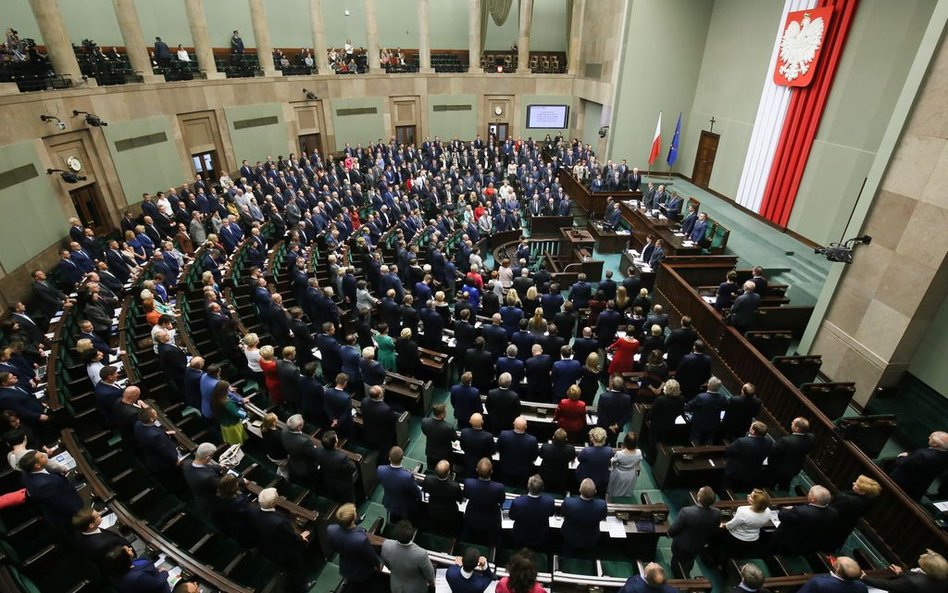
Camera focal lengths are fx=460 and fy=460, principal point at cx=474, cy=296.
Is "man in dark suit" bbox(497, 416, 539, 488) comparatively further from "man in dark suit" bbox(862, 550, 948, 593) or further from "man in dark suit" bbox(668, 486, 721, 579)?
"man in dark suit" bbox(862, 550, 948, 593)

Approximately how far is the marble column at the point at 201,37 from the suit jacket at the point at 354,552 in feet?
58.5

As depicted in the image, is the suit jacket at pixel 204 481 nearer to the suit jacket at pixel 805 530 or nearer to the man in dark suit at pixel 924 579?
the suit jacket at pixel 805 530

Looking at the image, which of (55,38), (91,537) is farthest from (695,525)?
(55,38)

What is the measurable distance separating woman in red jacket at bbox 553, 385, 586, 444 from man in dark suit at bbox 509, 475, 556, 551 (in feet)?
4.20

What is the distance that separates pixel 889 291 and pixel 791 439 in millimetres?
3809

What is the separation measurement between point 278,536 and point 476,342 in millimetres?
3440

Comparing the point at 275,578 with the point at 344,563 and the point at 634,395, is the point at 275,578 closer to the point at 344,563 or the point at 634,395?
the point at 344,563

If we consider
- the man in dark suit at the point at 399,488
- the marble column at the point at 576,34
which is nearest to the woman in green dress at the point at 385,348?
the man in dark suit at the point at 399,488

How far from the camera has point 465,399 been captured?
5.98 m

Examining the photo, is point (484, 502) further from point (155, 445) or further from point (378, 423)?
point (155, 445)

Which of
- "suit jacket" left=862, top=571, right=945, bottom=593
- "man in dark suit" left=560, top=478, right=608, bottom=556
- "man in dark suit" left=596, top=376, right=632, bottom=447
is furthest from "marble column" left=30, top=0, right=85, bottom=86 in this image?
"suit jacket" left=862, top=571, right=945, bottom=593

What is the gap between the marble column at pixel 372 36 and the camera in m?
20.3

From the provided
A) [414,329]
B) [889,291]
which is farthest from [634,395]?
[889,291]

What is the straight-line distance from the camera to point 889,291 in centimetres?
711
